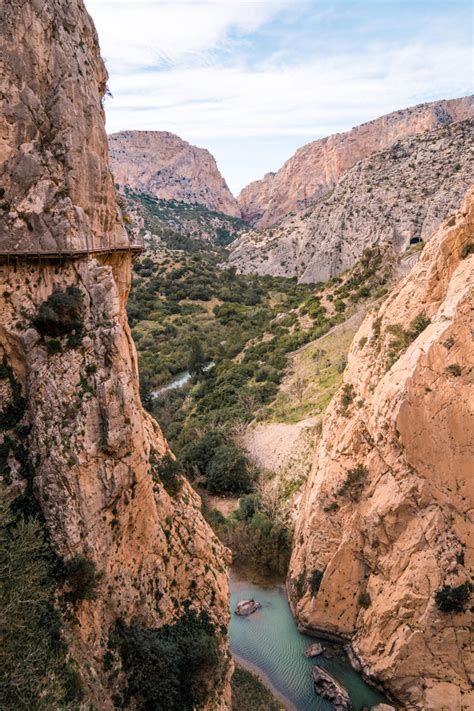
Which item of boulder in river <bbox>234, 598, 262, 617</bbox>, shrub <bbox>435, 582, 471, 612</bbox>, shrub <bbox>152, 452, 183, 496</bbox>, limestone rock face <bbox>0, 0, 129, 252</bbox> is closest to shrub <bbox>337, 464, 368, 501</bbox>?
shrub <bbox>435, 582, 471, 612</bbox>

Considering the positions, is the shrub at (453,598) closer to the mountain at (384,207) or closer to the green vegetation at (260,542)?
the green vegetation at (260,542)

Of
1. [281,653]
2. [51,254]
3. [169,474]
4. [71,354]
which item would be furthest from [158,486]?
[281,653]

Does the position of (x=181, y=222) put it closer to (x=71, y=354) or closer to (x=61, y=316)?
(x=61, y=316)

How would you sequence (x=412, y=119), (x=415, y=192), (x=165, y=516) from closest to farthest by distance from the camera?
(x=165, y=516) → (x=415, y=192) → (x=412, y=119)

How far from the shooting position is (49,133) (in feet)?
50.6

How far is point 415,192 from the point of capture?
80.8 metres

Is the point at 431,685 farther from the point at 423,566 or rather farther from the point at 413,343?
the point at 413,343

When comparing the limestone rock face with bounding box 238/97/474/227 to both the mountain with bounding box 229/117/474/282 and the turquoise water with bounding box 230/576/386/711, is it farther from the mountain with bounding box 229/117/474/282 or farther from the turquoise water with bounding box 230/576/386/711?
the turquoise water with bounding box 230/576/386/711

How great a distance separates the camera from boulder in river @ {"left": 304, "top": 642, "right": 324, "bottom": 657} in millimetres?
23062

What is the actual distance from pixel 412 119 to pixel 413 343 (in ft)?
469

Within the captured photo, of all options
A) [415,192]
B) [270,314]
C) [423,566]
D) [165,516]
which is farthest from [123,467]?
[415,192]

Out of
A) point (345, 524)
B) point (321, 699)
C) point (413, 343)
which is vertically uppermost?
point (413, 343)

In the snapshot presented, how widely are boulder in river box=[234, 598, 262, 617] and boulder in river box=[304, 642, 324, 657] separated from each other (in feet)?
12.6

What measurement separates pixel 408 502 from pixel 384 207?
7400cm
